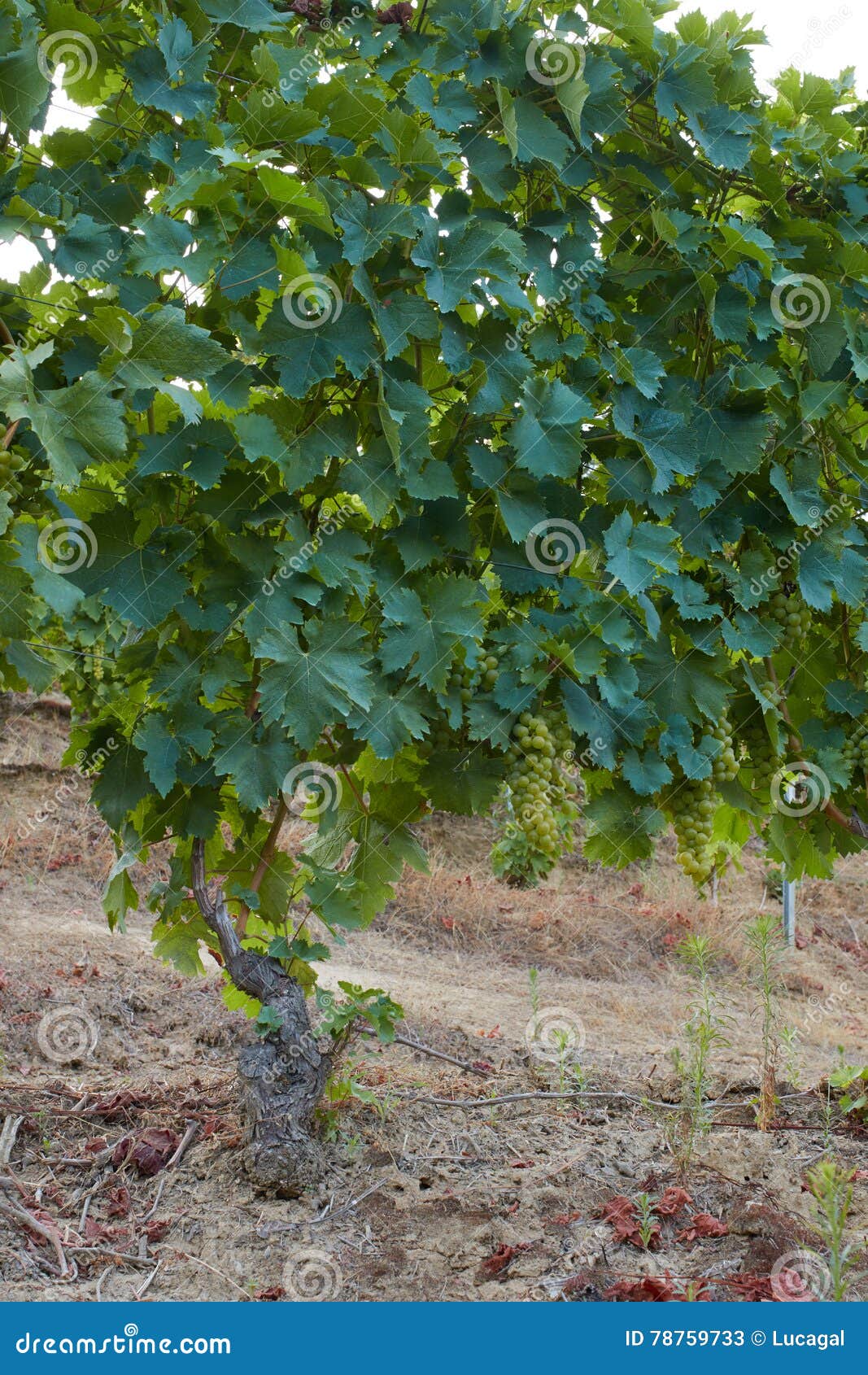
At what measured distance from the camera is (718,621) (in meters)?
2.66

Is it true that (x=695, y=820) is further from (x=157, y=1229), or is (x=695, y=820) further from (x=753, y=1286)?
(x=157, y=1229)

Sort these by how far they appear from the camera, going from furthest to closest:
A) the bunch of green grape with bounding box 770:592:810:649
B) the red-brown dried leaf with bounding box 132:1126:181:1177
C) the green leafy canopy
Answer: the red-brown dried leaf with bounding box 132:1126:181:1177 < the bunch of green grape with bounding box 770:592:810:649 < the green leafy canopy

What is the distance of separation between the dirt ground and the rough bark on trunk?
68 mm

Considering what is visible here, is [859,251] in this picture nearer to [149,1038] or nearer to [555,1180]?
[555,1180]

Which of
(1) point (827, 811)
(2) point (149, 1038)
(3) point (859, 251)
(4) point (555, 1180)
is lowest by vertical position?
(4) point (555, 1180)

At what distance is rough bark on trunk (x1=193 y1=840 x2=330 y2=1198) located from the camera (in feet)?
9.08

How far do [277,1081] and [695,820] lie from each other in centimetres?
125

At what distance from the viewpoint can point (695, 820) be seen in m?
2.68

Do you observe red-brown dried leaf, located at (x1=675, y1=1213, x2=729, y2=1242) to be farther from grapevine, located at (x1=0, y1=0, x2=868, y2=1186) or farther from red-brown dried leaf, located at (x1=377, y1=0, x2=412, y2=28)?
red-brown dried leaf, located at (x1=377, y1=0, x2=412, y2=28)

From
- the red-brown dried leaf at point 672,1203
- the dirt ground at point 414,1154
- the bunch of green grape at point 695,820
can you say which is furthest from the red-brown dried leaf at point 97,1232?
the bunch of green grape at point 695,820

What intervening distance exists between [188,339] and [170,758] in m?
0.84

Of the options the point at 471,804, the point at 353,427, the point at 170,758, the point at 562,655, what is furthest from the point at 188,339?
the point at 471,804

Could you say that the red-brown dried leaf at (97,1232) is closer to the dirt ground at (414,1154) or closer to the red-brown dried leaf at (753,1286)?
the dirt ground at (414,1154)

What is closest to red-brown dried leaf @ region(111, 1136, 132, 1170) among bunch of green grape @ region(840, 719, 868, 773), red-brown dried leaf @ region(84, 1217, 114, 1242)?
red-brown dried leaf @ region(84, 1217, 114, 1242)
